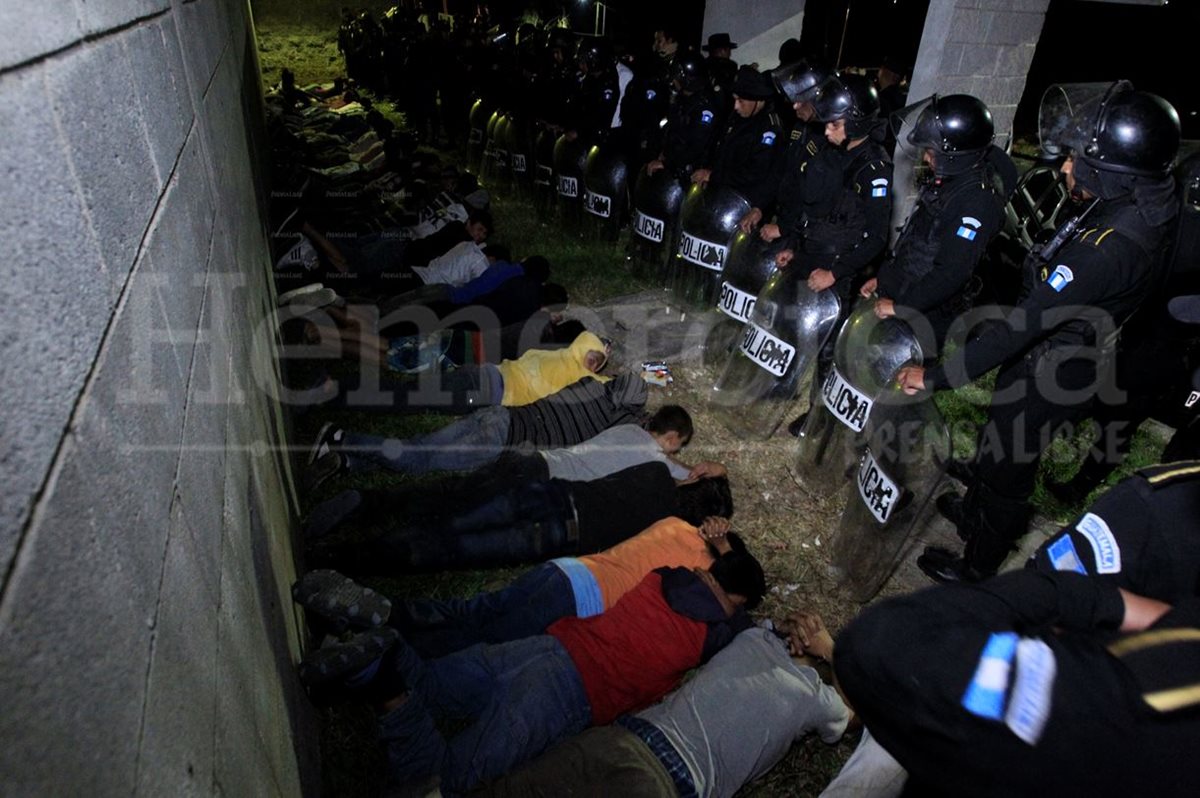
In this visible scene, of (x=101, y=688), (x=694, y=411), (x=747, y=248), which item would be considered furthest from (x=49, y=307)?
(x=747, y=248)

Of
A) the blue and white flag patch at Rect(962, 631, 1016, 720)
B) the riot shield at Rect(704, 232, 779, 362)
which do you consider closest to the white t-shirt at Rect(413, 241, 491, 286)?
the riot shield at Rect(704, 232, 779, 362)

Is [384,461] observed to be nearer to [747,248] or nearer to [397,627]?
[397,627]

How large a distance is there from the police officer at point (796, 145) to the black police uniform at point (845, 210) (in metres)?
0.16

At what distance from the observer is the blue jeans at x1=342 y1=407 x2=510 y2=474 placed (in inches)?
148

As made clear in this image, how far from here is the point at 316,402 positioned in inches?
163

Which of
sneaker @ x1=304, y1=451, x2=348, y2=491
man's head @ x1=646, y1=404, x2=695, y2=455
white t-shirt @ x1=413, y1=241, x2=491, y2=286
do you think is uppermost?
white t-shirt @ x1=413, y1=241, x2=491, y2=286

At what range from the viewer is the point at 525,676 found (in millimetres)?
2404

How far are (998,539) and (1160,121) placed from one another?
6.54ft

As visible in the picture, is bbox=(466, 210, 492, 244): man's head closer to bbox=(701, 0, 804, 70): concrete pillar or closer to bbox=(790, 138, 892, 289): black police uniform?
bbox=(790, 138, 892, 289): black police uniform

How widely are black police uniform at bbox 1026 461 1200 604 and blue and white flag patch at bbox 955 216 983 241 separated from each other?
2.46 m

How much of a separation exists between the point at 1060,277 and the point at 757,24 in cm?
684

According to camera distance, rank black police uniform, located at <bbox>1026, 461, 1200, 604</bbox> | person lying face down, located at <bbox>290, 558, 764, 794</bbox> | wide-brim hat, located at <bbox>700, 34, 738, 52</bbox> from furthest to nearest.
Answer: wide-brim hat, located at <bbox>700, 34, 738, 52</bbox>
person lying face down, located at <bbox>290, 558, 764, 794</bbox>
black police uniform, located at <bbox>1026, 461, 1200, 604</bbox>

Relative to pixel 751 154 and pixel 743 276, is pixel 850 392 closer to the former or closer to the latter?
pixel 743 276

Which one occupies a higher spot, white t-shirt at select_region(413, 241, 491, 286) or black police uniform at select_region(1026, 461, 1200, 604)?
black police uniform at select_region(1026, 461, 1200, 604)
